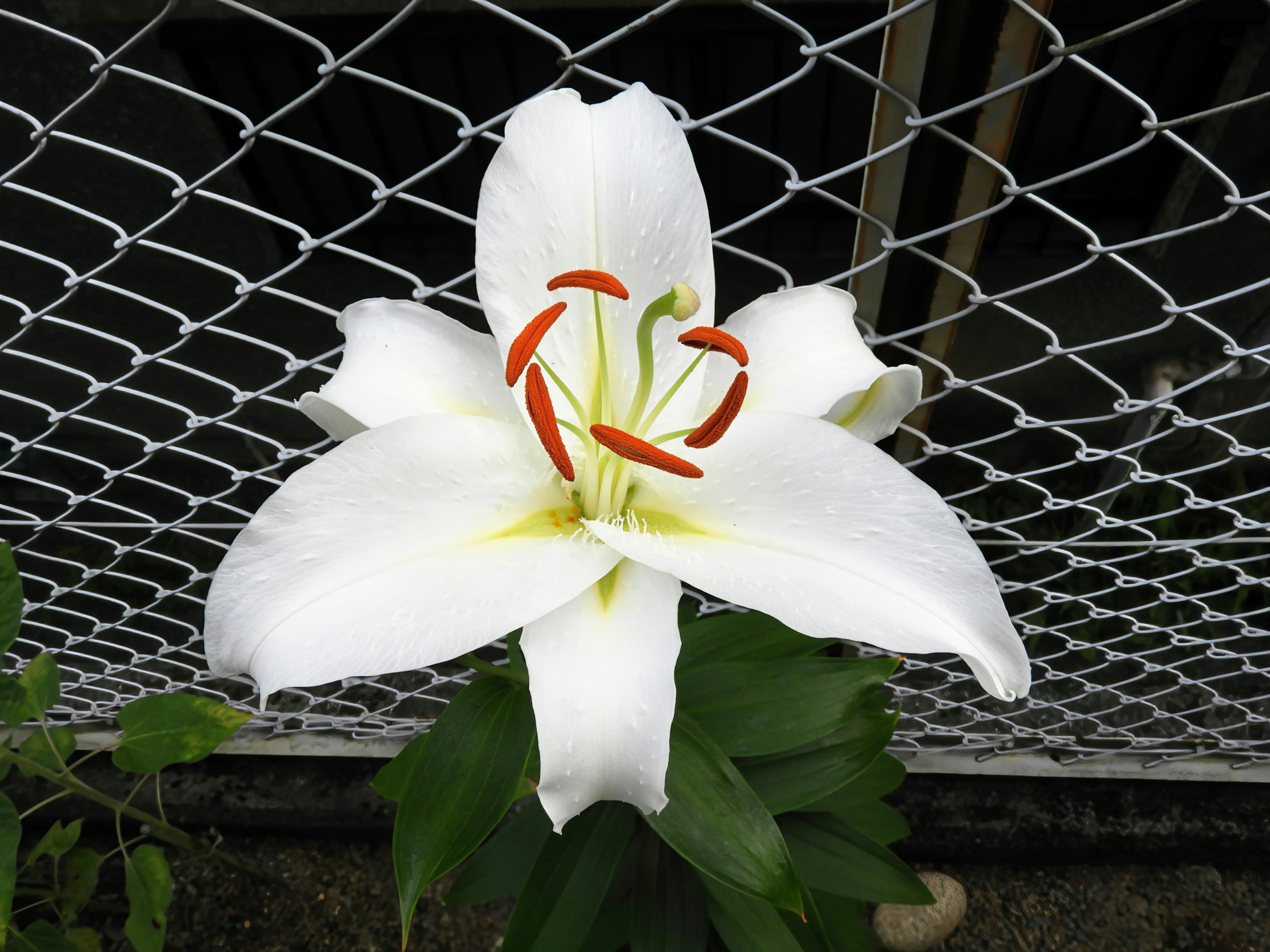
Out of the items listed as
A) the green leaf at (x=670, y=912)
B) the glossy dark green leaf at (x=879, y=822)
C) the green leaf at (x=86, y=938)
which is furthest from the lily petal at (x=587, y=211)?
the green leaf at (x=86, y=938)

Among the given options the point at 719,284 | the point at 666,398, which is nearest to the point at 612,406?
the point at 666,398

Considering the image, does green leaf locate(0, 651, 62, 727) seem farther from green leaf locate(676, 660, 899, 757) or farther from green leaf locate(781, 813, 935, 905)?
green leaf locate(781, 813, 935, 905)

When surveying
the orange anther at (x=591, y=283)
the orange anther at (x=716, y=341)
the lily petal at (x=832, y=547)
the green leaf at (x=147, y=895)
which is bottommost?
the green leaf at (x=147, y=895)

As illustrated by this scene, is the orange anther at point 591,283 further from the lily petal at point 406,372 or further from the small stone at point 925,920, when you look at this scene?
the small stone at point 925,920

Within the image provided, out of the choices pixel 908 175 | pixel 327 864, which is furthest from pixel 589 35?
pixel 327 864

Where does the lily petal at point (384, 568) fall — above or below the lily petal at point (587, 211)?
below
